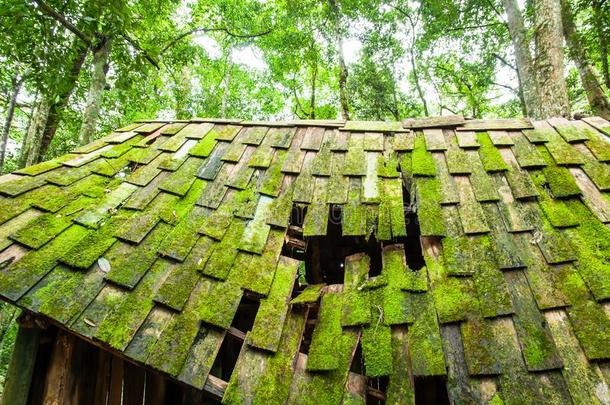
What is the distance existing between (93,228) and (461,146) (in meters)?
3.27

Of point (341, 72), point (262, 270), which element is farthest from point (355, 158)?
point (341, 72)

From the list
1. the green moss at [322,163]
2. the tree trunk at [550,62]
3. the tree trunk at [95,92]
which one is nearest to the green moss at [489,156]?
the green moss at [322,163]

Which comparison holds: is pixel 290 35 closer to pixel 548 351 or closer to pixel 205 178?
pixel 205 178

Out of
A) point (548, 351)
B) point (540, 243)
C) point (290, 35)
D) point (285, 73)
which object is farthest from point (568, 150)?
point (285, 73)

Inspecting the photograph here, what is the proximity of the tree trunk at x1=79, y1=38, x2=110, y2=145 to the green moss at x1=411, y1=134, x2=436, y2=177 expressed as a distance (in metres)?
6.05

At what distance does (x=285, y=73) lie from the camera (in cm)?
1575

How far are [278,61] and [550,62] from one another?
39.5 feet

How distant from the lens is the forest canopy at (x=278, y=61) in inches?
196

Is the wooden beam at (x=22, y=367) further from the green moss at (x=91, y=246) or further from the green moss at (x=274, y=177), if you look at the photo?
the green moss at (x=274, y=177)

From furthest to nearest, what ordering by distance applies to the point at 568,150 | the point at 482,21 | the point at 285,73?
the point at 285,73, the point at 482,21, the point at 568,150

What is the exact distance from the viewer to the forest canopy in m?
4.97

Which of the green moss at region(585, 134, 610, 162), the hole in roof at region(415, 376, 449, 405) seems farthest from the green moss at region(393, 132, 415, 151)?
the hole in roof at region(415, 376, 449, 405)

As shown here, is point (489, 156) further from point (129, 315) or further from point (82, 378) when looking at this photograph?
point (82, 378)

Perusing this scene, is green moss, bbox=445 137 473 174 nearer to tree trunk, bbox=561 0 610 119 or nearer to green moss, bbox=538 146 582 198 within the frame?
green moss, bbox=538 146 582 198
